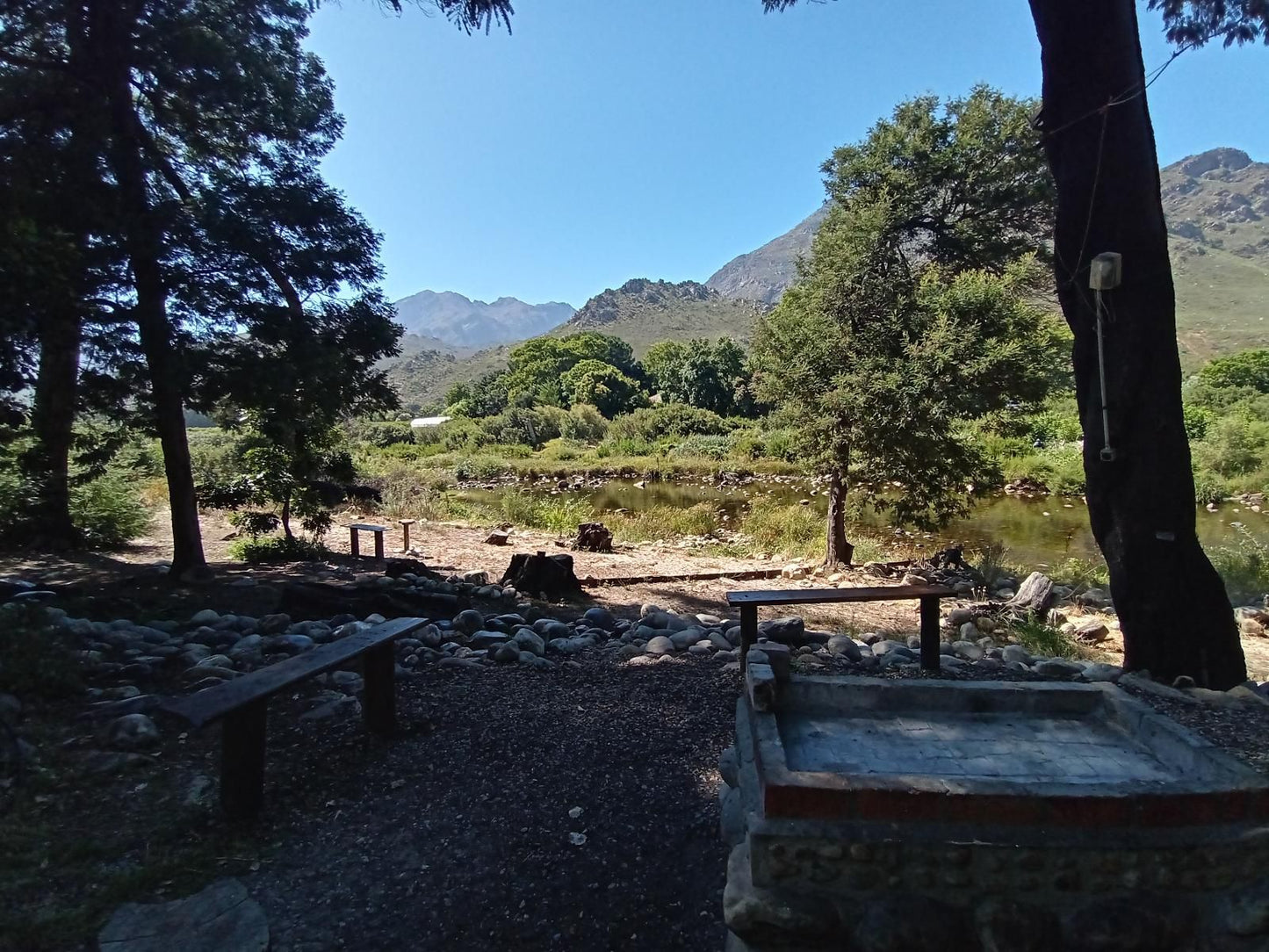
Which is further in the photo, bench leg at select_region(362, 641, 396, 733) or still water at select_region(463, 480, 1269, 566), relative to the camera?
still water at select_region(463, 480, 1269, 566)

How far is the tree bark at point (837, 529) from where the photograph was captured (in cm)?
1025

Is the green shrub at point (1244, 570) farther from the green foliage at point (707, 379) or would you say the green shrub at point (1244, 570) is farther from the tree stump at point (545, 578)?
the green foliage at point (707, 379)

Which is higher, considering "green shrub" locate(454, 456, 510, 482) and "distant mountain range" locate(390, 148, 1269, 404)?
"distant mountain range" locate(390, 148, 1269, 404)

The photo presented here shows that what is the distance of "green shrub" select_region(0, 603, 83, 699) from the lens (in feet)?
13.1

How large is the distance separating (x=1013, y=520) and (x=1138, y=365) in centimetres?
1234

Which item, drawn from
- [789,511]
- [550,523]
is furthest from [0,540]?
[789,511]

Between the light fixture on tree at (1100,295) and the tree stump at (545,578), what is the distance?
16.4ft

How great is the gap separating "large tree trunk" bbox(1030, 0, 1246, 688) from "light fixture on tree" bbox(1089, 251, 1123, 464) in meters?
0.04

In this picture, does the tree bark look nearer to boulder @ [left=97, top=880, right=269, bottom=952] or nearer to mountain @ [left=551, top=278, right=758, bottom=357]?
boulder @ [left=97, top=880, right=269, bottom=952]

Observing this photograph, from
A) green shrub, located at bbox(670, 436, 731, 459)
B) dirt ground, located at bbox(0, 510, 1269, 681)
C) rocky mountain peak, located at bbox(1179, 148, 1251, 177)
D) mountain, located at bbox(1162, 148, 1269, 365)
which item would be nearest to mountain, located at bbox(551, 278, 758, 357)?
mountain, located at bbox(1162, 148, 1269, 365)

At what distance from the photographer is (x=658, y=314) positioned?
345 ft

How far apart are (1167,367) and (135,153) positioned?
8.20 m

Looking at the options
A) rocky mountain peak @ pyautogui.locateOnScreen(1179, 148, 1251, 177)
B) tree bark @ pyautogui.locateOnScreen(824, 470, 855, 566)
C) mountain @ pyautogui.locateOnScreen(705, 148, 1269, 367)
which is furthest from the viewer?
rocky mountain peak @ pyautogui.locateOnScreen(1179, 148, 1251, 177)

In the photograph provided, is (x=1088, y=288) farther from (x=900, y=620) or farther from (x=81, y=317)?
(x=81, y=317)
